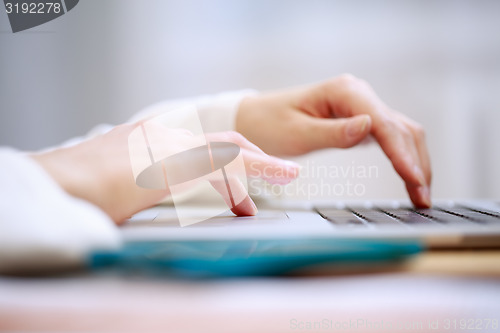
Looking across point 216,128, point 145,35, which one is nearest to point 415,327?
point 216,128

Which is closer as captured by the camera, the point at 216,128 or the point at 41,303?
the point at 41,303

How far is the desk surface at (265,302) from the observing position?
131 mm

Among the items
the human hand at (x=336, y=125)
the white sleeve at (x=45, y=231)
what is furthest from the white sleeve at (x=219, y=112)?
the white sleeve at (x=45, y=231)

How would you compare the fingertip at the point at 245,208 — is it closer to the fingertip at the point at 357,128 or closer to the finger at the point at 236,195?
the finger at the point at 236,195

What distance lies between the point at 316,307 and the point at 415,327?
3 centimetres

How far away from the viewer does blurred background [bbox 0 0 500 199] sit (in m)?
0.66

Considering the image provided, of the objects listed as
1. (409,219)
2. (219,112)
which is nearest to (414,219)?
(409,219)

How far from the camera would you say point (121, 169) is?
0.83ft

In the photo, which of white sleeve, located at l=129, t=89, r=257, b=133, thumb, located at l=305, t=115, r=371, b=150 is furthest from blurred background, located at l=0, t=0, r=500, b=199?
thumb, located at l=305, t=115, r=371, b=150

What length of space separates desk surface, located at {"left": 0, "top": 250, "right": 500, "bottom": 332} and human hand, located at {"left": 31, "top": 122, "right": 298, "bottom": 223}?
0.09 metres

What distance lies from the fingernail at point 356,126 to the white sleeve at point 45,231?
259 mm

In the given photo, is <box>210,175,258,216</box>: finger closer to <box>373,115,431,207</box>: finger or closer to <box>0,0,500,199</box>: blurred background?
<box>373,115,431,207</box>: finger

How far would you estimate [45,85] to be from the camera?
0.54m

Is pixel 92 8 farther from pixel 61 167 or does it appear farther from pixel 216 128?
pixel 61 167
